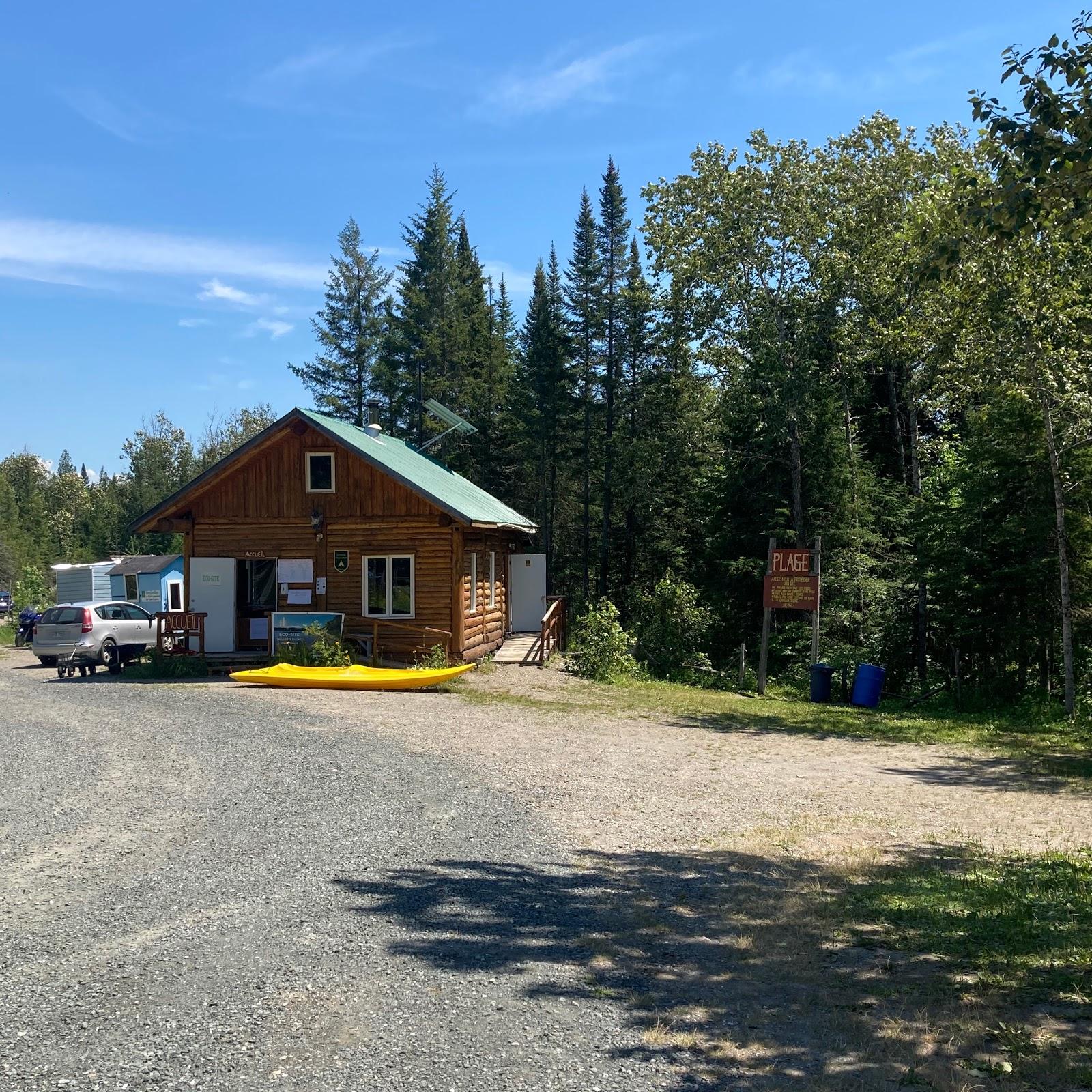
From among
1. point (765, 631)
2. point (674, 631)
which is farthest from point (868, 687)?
point (674, 631)

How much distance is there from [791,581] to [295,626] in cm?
1022

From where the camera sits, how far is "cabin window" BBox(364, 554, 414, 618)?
2134 centimetres

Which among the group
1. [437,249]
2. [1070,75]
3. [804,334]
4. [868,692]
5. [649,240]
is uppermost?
[437,249]

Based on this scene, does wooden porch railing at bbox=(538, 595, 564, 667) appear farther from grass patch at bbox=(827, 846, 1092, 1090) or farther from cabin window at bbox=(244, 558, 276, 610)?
grass patch at bbox=(827, 846, 1092, 1090)

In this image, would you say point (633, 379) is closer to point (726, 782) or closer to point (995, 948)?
point (726, 782)

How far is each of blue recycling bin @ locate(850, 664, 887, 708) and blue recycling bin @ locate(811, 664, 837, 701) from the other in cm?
55

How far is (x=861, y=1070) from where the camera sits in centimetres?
418

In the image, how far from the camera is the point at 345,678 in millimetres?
18266

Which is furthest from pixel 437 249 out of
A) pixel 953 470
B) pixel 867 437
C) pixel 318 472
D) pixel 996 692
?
pixel 996 692

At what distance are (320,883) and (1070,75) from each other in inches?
311

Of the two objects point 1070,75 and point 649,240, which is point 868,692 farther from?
point 649,240

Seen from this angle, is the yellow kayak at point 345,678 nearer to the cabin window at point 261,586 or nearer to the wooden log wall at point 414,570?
the wooden log wall at point 414,570

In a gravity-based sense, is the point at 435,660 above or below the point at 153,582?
below

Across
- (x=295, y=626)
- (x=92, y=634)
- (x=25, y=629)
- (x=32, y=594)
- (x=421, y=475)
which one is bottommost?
(x=25, y=629)
